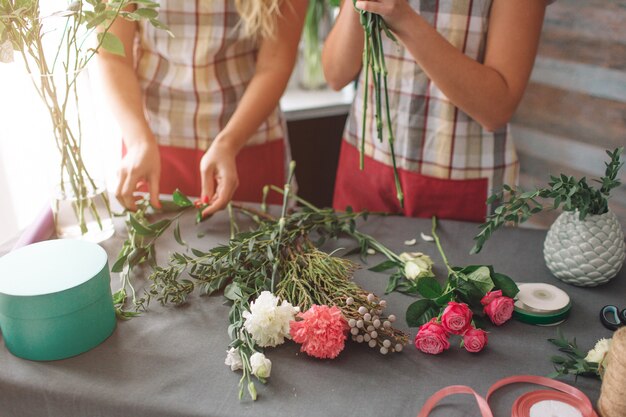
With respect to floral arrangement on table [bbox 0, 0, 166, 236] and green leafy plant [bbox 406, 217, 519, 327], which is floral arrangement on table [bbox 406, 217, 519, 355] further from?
floral arrangement on table [bbox 0, 0, 166, 236]

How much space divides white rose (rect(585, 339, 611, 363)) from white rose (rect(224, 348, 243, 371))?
474 mm

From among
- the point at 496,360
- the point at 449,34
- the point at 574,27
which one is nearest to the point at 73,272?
the point at 496,360

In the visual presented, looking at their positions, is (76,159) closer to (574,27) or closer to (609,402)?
(609,402)

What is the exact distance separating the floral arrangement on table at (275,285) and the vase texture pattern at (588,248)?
0.30 meters

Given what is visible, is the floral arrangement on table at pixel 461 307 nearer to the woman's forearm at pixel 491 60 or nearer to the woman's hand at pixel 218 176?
the woman's forearm at pixel 491 60

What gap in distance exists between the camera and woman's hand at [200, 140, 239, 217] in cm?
130

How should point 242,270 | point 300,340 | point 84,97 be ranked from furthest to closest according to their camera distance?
point 84,97, point 242,270, point 300,340

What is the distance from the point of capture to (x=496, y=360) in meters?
0.89

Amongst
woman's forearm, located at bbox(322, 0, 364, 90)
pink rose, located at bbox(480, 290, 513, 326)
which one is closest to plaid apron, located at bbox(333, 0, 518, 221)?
woman's forearm, located at bbox(322, 0, 364, 90)

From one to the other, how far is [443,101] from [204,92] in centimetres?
57

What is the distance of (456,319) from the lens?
893 millimetres

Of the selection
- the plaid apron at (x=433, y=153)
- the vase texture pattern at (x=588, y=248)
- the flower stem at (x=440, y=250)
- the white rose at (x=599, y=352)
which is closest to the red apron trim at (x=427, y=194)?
the plaid apron at (x=433, y=153)

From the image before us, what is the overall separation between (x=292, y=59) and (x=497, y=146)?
518 mm

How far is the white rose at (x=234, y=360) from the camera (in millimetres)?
863
